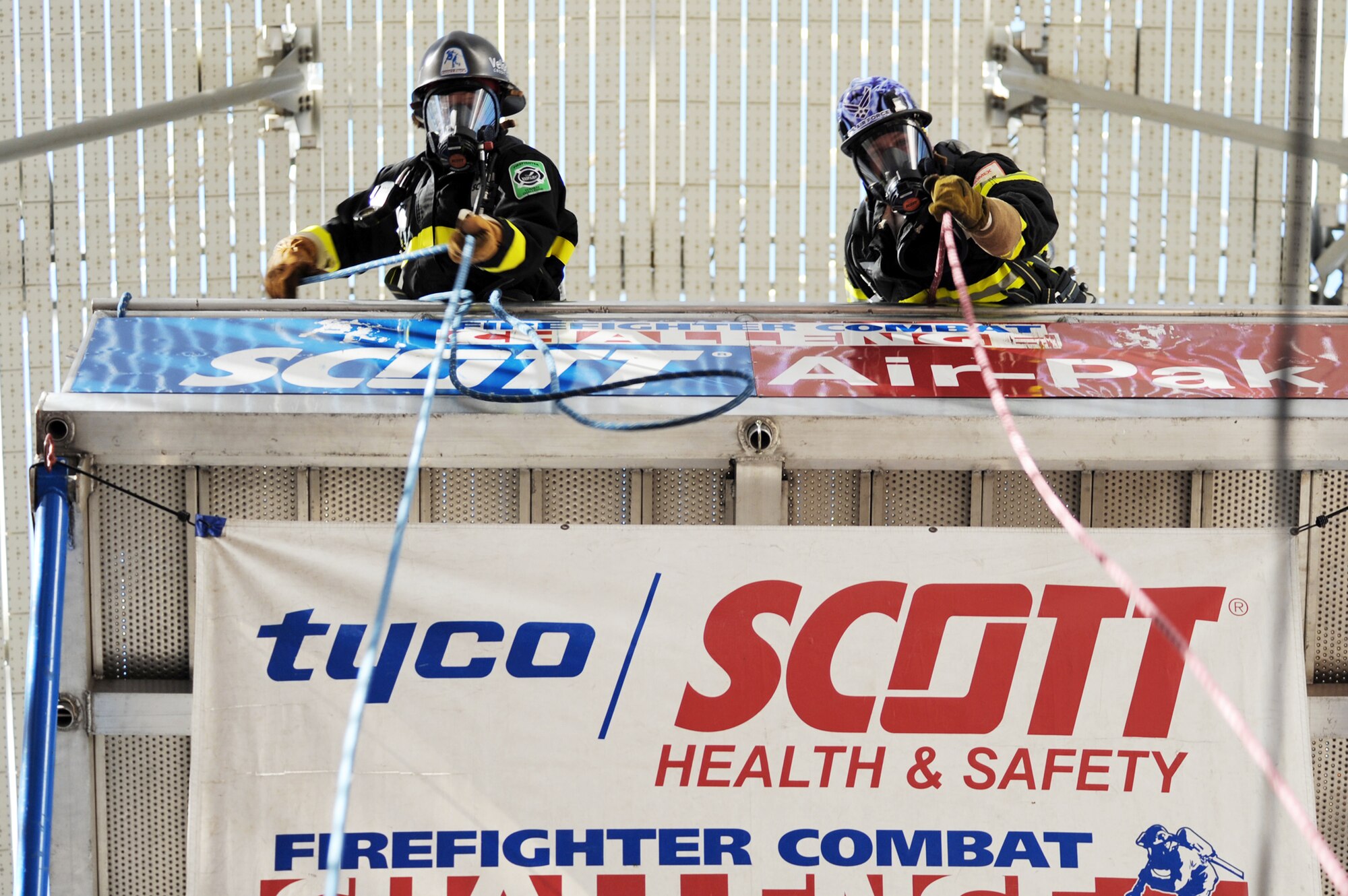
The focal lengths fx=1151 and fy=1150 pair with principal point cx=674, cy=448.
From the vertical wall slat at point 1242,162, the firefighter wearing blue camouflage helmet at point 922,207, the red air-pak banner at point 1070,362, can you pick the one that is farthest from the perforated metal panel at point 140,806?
the vertical wall slat at point 1242,162

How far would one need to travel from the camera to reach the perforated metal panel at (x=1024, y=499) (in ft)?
10.1

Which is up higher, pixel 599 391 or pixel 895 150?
pixel 895 150

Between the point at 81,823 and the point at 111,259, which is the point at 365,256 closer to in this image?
the point at 81,823

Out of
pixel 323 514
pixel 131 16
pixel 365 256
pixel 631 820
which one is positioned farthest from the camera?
pixel 131 16

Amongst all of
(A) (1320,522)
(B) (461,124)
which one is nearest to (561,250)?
(B) (461,124)

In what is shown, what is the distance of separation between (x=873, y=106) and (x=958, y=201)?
709 mm

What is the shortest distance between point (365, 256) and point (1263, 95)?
6.07 metres

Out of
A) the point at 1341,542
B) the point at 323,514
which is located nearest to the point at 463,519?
the point at 323,514

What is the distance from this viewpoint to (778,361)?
3.22m

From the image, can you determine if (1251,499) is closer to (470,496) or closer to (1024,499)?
(1024,499)

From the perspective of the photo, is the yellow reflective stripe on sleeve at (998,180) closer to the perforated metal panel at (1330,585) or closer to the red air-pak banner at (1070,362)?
the red air-pak banner at (1070,362)

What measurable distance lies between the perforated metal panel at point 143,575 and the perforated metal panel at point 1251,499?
272cm

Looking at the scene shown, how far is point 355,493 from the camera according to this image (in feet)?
9.94

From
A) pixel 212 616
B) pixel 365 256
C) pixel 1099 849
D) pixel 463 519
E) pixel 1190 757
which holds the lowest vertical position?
pixel 1099 849
